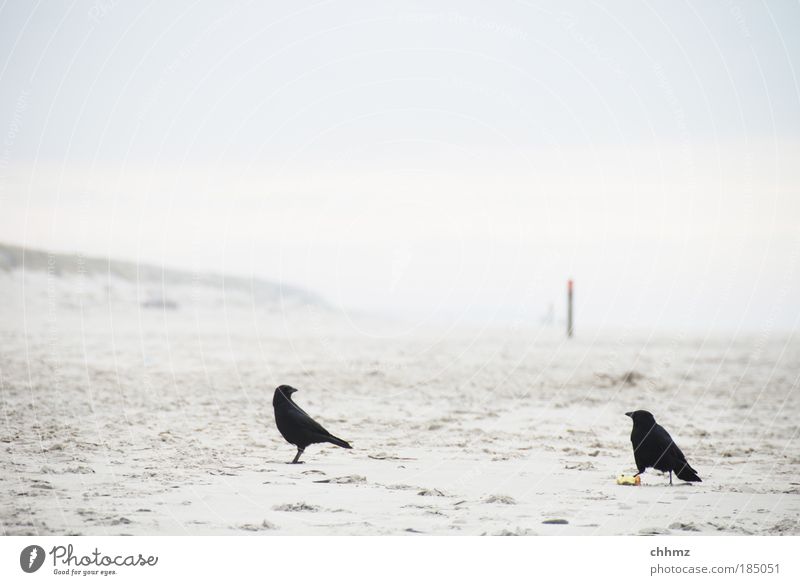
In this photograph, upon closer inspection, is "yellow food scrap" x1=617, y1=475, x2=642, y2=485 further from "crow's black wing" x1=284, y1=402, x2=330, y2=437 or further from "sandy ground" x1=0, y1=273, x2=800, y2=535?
"crow's black wing" x1=284, y1=402, x2=330, y2=437

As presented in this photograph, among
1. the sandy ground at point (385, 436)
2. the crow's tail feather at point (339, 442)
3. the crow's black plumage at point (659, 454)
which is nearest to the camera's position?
the sandy ground at point (385, 436)

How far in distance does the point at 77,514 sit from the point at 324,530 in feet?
7.30

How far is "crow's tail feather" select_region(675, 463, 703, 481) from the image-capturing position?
954 centimetres

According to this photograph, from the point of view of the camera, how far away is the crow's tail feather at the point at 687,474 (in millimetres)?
9539

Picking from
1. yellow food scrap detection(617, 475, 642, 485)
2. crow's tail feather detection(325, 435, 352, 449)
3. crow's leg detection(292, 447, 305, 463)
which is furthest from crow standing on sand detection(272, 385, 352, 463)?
yellow food scrap detection(617, 475, 642, 485)

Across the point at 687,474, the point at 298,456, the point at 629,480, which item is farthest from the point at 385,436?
the point at 687,474

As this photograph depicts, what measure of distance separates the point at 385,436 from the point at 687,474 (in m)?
4.32

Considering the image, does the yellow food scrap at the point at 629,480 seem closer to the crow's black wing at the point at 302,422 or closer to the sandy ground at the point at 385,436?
the sandy ground at the point at 385,436

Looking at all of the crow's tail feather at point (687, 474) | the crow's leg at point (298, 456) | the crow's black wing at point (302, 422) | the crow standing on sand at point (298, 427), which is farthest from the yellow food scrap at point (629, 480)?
the crow's leg at point (298, 456)

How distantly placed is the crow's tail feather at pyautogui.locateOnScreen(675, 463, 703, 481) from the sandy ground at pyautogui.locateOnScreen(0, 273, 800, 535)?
120 millimetres

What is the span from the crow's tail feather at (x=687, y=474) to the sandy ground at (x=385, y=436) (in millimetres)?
120
